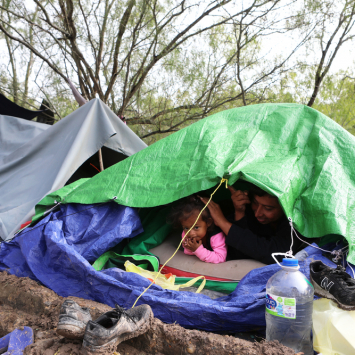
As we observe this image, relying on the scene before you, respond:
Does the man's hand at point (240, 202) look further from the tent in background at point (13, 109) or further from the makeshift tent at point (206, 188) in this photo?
the tent in background at point (13, 109)

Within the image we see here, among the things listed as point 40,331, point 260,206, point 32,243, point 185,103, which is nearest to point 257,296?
point 260,206

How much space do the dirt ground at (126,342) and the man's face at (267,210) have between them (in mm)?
945

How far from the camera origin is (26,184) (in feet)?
10.3

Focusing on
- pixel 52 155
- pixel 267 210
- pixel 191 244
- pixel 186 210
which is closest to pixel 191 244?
Answer: pixel 191 244

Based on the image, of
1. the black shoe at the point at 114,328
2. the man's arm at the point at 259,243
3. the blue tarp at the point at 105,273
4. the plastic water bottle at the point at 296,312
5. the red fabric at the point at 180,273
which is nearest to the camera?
the black shoe at the point at 114,328

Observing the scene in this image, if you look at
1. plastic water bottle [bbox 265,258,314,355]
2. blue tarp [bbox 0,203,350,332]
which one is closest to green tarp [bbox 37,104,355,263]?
blue tarp [bbox 0,203,350,332]

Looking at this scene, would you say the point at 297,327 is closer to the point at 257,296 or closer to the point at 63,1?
the point at 257,296

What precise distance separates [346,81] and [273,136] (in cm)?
563

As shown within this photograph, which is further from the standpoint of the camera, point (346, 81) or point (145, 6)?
point (346, 81)

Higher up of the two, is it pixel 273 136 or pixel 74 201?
pixel 273 136

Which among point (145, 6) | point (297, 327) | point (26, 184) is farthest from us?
point (145, 6)

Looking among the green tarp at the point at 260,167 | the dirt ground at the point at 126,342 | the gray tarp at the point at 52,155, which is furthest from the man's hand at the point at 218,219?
the gray tarp at the point at 52,155

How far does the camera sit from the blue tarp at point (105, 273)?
1.50m

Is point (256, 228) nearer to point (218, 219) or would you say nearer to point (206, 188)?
point (218, 219)
